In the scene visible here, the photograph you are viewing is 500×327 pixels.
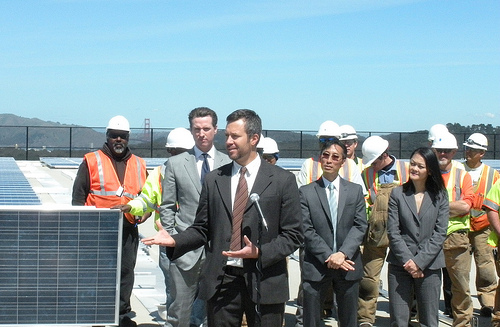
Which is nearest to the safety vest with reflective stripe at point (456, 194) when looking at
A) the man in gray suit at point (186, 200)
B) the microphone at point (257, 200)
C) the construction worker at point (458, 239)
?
the construction worker at point (458, 239)

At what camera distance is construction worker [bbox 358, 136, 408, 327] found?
7.82 metres

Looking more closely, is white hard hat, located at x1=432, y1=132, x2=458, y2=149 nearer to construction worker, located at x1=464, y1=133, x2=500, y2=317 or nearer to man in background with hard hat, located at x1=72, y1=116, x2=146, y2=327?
construction worker, located at x1=464, y1=133, x2=500, y2=317

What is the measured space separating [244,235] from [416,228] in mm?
2482

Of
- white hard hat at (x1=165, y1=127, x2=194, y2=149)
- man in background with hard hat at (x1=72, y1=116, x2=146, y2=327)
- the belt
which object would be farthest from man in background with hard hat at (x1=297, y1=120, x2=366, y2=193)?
the belt

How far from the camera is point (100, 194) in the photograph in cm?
791

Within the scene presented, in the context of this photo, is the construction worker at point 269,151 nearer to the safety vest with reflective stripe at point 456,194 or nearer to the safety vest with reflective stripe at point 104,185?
the safety vest with reflective stripe at point 104,185

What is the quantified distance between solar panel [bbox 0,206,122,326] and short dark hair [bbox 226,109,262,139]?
4.77ft

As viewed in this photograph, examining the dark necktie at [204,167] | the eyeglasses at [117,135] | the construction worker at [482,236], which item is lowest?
the construction worker at [482,236]

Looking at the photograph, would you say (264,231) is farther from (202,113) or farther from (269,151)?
(269,151)

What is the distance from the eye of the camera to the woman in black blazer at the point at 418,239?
22.9ft

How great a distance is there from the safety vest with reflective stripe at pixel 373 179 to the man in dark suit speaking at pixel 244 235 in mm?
2852

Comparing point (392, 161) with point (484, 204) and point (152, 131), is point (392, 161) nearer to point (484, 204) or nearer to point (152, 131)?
point (484, 204)

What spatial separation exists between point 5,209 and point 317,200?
260 cm

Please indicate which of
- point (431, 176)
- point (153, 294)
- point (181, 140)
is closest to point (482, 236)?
point (431, 176)
